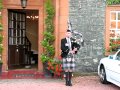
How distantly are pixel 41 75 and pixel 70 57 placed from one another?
2.69 m

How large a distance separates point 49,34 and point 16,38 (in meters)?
2.44

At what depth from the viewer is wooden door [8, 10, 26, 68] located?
16250mm

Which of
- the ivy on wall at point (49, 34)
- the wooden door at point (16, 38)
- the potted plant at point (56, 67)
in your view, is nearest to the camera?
the potted plant at point (56, 67)

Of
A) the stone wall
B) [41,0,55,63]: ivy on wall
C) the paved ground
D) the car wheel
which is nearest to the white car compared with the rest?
the car wheel

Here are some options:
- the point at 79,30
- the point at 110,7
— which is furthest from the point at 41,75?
the point at 110,7

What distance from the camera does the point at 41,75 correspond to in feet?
49.2

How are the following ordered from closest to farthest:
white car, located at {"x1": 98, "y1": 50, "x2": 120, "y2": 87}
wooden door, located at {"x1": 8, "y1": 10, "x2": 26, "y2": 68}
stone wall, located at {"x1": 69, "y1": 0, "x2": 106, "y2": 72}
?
white car, located at {"x1": 98, "y1": 50, "x2": 120, "y2": 87}, stone wall, located at {"x1": 69, "y1": 0, "x2": 106, "y2": 72}, wooden door, located at {"x1": 8, "y1": 10, "x2": 26, "y2": 68}

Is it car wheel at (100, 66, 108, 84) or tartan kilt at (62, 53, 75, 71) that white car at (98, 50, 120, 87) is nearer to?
car wheel at (100, 66, 108, 84)

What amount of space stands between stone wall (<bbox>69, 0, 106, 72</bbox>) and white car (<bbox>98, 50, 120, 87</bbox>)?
190cm

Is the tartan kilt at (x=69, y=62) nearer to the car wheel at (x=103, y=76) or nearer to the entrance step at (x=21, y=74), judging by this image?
the car wheel at (x=103, y=76)

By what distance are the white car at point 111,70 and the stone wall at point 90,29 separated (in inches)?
74.7

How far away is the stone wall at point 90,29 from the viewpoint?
15.3 meters

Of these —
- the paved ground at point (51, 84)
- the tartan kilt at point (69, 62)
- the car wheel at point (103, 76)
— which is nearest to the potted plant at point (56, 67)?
the paved ground at point (51, 84)

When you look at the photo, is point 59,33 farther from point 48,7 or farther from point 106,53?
point 106,53
